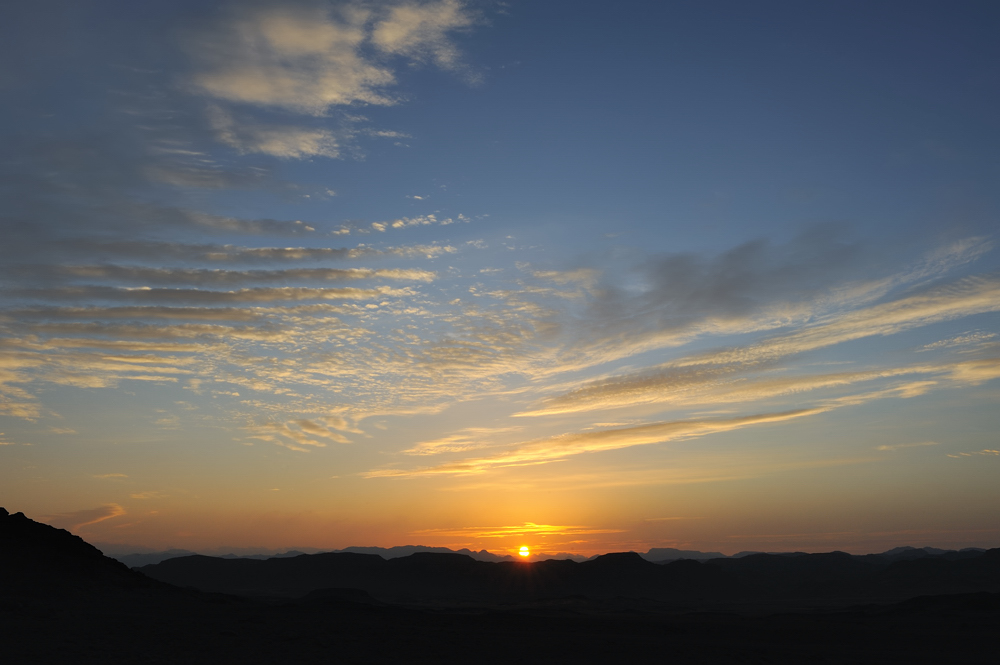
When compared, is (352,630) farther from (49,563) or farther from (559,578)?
(559,578)

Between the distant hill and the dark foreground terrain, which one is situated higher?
the distant hill

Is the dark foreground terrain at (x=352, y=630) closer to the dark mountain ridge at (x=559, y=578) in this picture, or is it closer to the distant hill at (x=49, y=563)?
the distant hill at (x=49, y=563)

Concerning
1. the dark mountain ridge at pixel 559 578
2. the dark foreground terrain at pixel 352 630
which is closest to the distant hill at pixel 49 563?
the dark foreground terrain at pixel 352 630

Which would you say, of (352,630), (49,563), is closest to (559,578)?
(352,630)

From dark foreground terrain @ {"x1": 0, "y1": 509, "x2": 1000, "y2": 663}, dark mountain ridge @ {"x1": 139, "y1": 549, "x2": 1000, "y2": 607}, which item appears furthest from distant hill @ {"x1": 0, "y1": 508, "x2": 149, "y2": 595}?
dark mountain ridge @ {"x1": 139, "y1": 549, "x2": 1000, "y2": 607}

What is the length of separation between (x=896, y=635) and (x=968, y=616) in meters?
12.5

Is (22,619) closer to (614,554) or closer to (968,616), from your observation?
(968,616)

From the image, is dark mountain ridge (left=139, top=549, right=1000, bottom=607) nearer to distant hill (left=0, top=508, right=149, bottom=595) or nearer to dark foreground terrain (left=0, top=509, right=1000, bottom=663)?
dark foreground terrain (left=0, top=509, right=1000, bottom=663)

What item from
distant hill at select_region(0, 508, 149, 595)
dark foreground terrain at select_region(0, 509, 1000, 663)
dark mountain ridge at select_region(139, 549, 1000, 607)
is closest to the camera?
Result: dark foreground terrain at select_region(0, 509, 1000, 663)

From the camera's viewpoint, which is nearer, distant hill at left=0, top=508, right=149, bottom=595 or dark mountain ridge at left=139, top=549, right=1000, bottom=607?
distant hill at left=0, top=508, right=149, bottom=595

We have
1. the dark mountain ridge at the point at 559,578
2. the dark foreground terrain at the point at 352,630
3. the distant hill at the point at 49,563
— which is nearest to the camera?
the dark foreground terrain at the point at 352,630

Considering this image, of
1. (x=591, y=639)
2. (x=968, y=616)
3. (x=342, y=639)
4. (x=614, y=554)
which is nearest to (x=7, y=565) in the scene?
(x=342, y=639)

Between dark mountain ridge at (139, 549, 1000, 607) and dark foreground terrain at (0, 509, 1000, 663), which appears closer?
dark foreground terrain at (0, 509, 1000, 663)

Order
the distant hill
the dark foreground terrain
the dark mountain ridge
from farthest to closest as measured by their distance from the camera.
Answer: the dark mountain ridge, the distant hill, the dark foreground terrain
